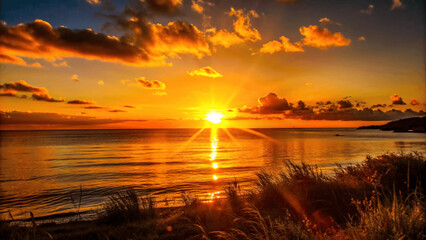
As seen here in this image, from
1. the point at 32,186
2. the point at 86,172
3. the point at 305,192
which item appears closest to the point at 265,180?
the point at 305,192

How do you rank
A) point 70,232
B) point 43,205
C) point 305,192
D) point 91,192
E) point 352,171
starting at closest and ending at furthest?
1. point 70,232
2. point 305,192
3. point 352,171
4. point 43,205
5. point 91,192

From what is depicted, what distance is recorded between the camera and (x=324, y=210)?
854 centimetres

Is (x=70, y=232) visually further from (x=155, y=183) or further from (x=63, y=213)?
(x=155, y=183)

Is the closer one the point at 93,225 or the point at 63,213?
the point at 93,225

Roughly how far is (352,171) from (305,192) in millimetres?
4854

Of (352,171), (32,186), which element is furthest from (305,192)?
(32,186)

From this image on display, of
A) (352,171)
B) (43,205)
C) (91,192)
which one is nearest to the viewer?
(352,171)

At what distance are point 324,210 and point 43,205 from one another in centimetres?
1520

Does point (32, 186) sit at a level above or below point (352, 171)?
below

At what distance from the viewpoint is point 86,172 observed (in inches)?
1161

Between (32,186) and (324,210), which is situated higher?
(324,210)

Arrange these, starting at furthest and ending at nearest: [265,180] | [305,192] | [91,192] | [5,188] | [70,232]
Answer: [5,188] < [91,192] < [265,180] < [305,192] < [70,232]

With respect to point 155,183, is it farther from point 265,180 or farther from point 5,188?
point 265,180

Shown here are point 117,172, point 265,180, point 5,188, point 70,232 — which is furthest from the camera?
point 117,172
